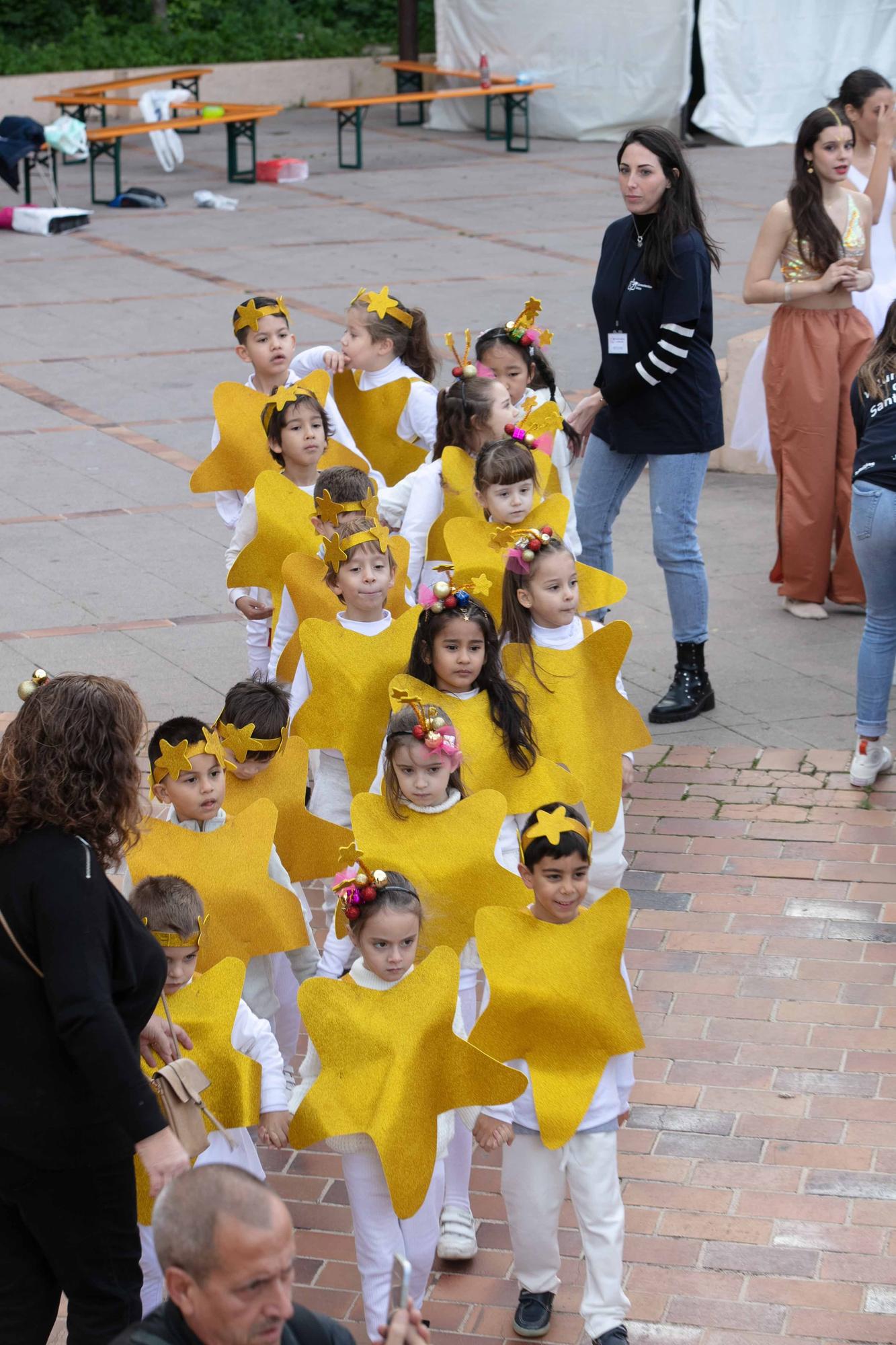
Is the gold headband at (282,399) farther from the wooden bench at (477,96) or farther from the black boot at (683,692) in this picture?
the wooden bench at (477,96)

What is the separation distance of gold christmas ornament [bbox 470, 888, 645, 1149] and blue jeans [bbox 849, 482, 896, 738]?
8.76 feet

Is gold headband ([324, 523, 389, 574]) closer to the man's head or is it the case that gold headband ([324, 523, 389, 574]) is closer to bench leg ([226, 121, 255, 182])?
the man's head

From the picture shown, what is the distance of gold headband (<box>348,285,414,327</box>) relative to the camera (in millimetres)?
6867

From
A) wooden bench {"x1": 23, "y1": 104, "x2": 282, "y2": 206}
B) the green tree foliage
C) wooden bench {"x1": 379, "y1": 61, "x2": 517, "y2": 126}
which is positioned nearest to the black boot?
wooden bench {"x1": 23, "y1": 104, "x2": 282, "y2": 206}

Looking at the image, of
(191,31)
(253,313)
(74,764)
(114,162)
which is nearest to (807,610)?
(253,313)

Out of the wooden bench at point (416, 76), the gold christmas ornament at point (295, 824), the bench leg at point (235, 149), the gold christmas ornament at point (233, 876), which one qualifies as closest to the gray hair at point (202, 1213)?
the gold christmas ornament at point (233, 876)

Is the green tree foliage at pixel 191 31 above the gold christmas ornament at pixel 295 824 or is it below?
above

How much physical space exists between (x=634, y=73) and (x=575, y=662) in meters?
19.6

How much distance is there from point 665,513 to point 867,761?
1263 mm

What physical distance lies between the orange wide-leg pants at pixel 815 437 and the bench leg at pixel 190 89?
54.1 ft

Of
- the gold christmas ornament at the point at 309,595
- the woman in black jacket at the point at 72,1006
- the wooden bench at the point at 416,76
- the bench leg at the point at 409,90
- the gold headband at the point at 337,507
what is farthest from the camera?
the bench leg at the point at 409,90

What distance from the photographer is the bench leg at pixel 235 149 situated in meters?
20.5

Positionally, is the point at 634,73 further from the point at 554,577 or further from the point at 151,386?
the point at 554,577

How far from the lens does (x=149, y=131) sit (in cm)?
2044
